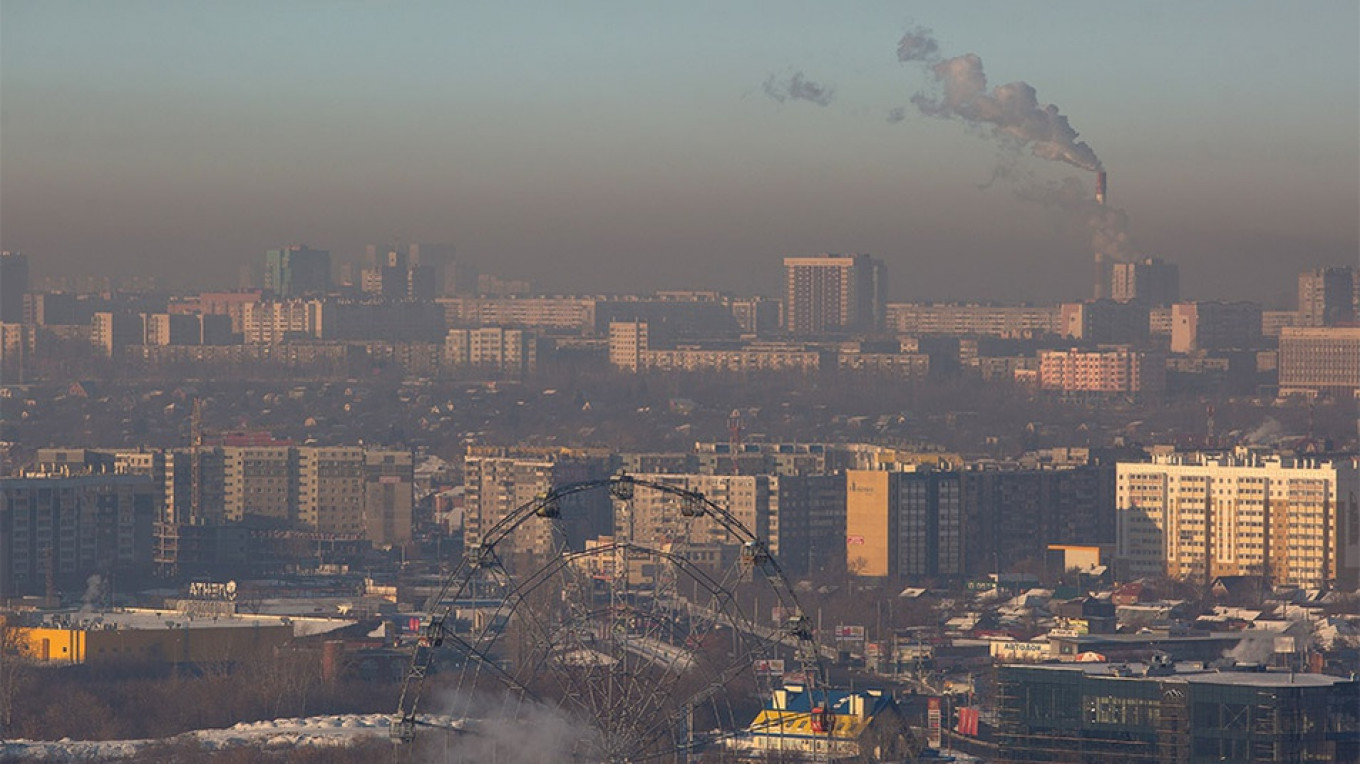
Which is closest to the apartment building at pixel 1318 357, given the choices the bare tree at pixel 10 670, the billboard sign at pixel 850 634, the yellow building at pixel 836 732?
the billboard sign at pixel 850 634

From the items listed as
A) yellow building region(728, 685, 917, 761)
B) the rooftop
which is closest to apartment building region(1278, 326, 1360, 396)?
the rooftop

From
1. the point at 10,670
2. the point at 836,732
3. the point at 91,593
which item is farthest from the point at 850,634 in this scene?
the point at 836,732

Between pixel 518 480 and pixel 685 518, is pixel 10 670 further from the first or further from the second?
pixel 518 480

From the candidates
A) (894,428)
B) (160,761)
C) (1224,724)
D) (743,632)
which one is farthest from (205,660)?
(894,428)

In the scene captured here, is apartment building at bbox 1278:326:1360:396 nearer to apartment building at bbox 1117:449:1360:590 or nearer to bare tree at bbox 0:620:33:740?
apartment building at bbox 1117:449:1360:590

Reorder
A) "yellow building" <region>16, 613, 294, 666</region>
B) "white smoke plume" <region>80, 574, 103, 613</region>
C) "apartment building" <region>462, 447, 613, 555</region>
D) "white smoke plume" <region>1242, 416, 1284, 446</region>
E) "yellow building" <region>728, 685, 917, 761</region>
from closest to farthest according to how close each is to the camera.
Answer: "yellow building" <region>728, 685, 917, 761</region>, "yellow building" <region>16, 613, 294, 666</region>, "white smoke plume" <region>80, 574, 103, 613</region>, "apartment building" <region>462, 447, 613, 555</region>, "white smoke plume" <region>1242, 416, 1284, 446</region>

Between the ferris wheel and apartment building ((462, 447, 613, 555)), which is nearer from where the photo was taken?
the ferris wheel

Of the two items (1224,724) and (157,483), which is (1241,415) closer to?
(157,483)

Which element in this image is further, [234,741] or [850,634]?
[850,634]
